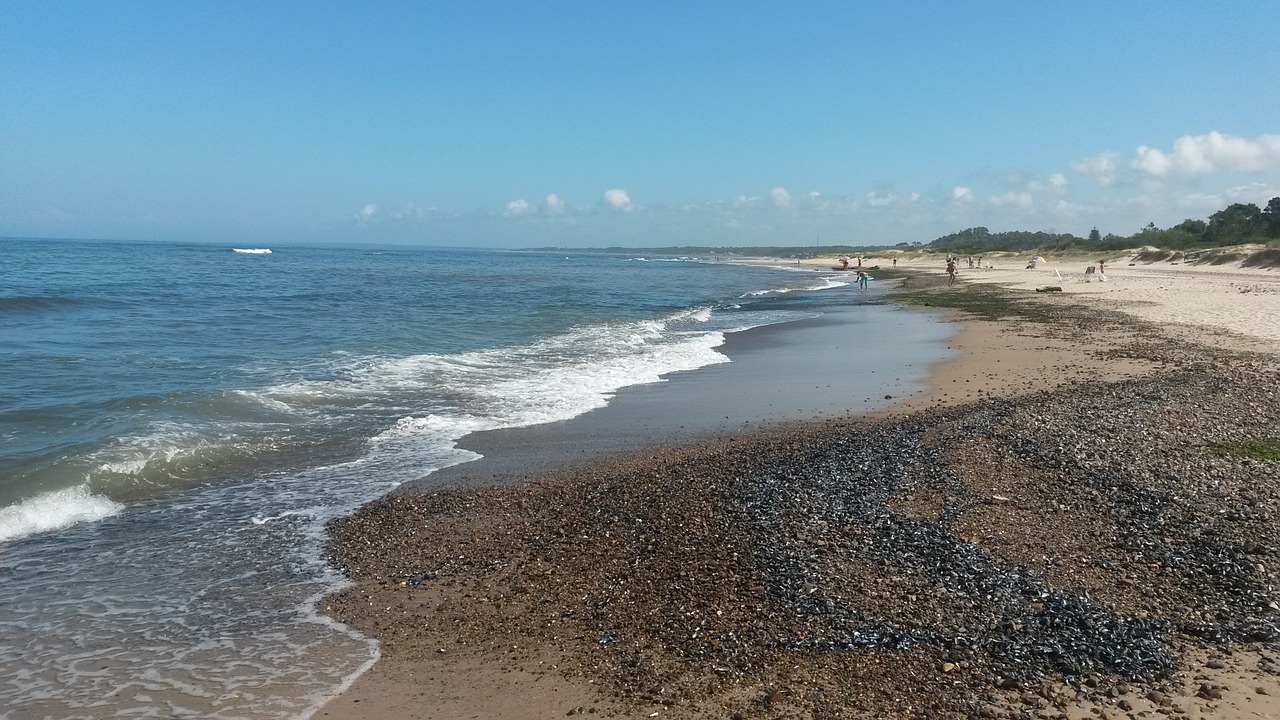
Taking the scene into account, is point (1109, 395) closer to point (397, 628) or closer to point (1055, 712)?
point (1055, 712)

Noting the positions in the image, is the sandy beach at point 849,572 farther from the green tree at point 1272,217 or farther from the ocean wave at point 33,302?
the green tree at point 1272,217

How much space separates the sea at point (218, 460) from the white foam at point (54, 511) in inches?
1.0

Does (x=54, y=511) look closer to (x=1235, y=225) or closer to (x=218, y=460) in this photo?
(x=218, y=460)

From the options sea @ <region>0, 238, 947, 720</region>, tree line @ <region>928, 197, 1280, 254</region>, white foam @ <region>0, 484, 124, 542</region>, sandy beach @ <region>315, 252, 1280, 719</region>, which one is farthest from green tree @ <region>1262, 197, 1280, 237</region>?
white foam @ <region>0, 484, 124, 542</region>

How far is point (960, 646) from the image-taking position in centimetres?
461

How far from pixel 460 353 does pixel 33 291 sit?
24890 millimetres

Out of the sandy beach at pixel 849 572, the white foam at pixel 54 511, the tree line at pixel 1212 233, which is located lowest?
the white foam at pixel 54 511

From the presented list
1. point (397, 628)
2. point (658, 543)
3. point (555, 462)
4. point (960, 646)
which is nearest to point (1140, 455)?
point (960, 646)

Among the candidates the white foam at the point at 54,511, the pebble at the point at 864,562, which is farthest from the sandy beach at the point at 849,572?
the white foam at the point at 54,511

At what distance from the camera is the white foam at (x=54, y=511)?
24.6 feet

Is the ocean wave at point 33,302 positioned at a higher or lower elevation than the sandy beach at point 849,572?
higher

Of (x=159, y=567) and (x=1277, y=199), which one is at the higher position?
(x=1277, y=199)

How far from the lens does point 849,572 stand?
564cm

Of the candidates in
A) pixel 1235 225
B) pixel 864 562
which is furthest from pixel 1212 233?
pixel 864 562
